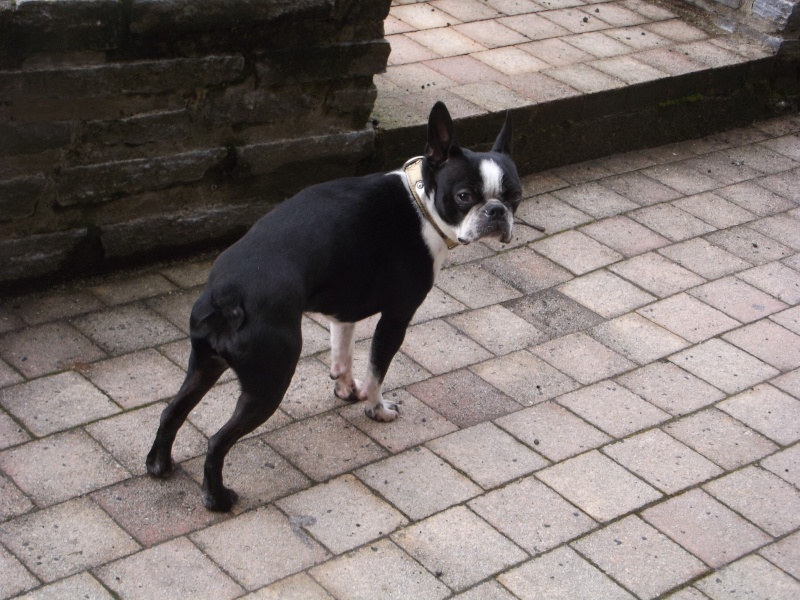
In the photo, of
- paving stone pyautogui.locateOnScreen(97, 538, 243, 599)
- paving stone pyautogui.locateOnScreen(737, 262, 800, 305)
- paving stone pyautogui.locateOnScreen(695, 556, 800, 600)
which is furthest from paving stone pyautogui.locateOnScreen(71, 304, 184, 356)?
paving stone pyautogui.locateOnScreen(737, 262, 800, 305)

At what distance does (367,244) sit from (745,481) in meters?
1.67

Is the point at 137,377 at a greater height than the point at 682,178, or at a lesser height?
lesser

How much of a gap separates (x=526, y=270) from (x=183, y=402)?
7.51 feet

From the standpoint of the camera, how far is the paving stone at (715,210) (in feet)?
20.5

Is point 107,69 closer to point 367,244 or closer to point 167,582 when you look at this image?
point 367,244

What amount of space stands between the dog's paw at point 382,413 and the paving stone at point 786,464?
1.42 m

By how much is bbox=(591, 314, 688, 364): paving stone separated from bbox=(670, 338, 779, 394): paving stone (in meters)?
0.08

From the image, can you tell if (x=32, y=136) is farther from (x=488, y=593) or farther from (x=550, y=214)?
(x=550, y=214)

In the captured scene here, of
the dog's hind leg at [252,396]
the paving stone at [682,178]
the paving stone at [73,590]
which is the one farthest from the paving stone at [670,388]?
the paving stone at [73,590]

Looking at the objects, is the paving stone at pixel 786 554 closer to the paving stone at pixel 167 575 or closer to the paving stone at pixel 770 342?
the paving stone at pixel 770 342

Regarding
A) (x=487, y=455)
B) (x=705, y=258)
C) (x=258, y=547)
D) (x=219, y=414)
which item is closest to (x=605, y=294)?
(x=705, y=258)

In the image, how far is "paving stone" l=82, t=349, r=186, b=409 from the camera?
4277mm

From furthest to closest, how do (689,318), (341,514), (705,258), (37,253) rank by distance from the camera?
1. (705,258)
2. (689,318)
3. (37,253)
4. (341,514)

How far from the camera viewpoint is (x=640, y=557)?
3752mm
